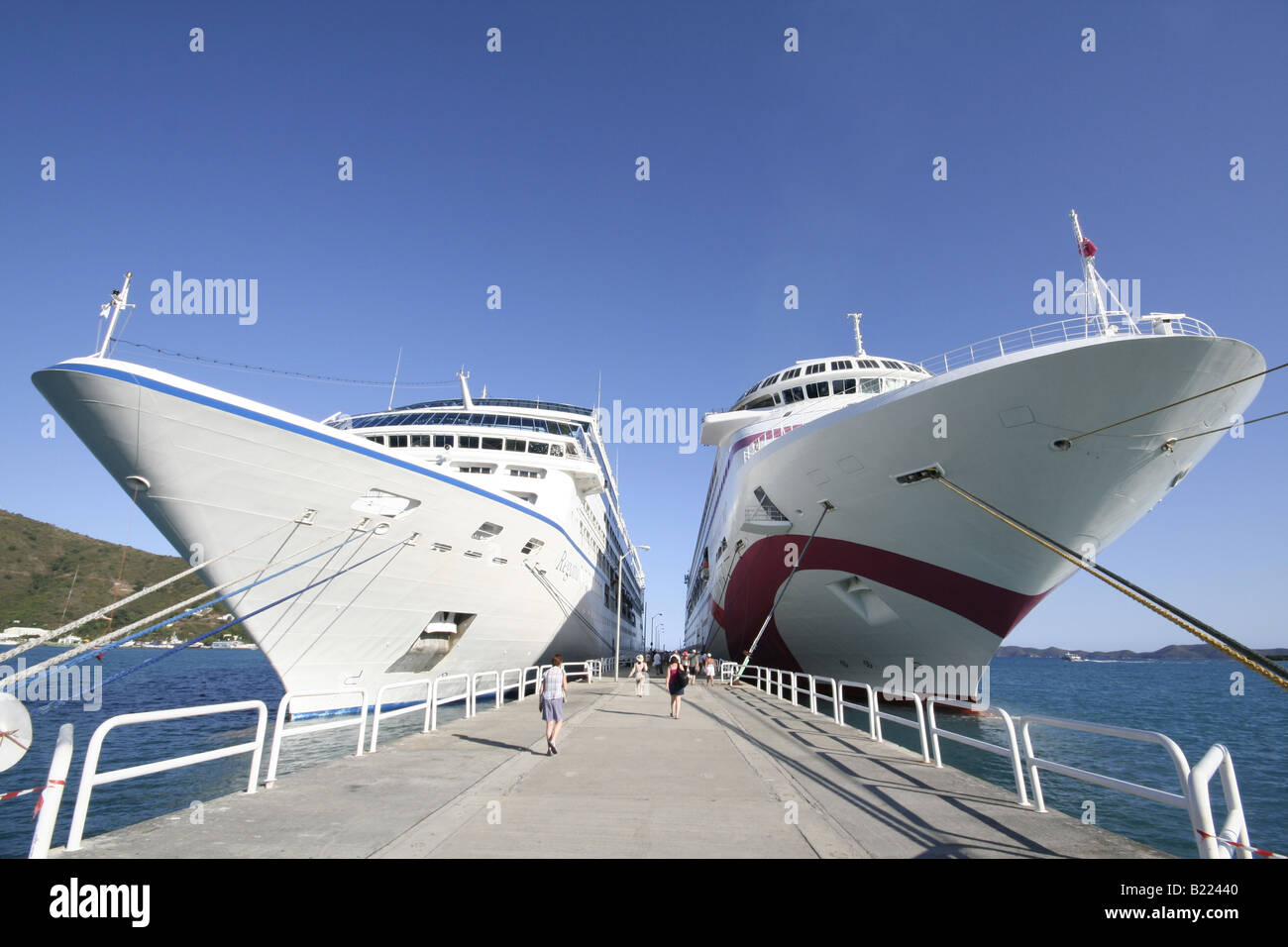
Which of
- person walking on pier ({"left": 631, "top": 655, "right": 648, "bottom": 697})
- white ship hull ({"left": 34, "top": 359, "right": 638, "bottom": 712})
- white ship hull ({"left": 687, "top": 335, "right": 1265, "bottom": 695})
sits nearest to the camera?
white ship hull ({"left": 34, "top": 359, "right": 638, "bottom": 712})

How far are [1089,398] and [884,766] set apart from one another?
27.0 feet

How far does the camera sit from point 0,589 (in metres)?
61.5

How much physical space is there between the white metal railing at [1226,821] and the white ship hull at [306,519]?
1268 cm

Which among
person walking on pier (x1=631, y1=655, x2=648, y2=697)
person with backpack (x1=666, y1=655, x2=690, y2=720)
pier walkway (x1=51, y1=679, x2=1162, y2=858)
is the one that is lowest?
person walking on pier (x1=631, y1=655, x2=648, y2=697)

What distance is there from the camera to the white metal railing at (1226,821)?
10.9 feet

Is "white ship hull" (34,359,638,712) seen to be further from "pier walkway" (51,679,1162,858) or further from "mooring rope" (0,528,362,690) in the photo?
"pier walkway" (51,679,1162,858)

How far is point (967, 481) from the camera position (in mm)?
13023

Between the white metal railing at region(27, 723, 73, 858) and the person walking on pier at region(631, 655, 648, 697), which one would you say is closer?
the white metal railing at region(27, 723, 73, 858)

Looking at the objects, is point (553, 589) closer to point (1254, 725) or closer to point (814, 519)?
point (814, 519)

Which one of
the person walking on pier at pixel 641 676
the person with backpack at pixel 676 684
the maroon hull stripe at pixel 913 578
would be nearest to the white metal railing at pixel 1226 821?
the person with backpack at pixel 676 684

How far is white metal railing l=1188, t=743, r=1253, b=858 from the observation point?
333cm

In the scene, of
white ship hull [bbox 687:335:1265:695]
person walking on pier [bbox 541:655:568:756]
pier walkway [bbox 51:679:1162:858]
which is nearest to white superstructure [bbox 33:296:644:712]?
pier walkway [bbox 51:679:1162:858]

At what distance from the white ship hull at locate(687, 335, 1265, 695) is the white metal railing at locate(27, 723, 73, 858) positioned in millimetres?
13477
